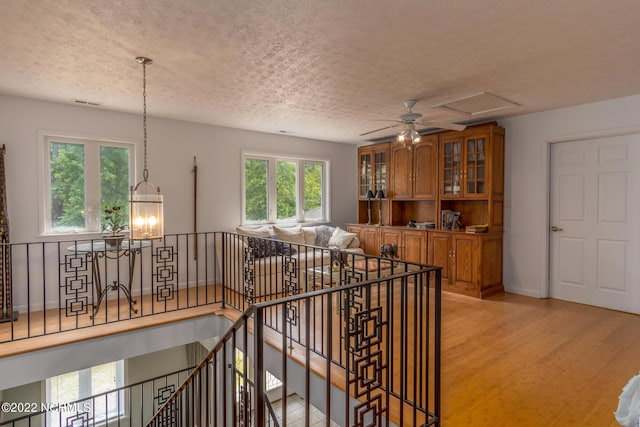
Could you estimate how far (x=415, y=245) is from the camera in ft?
19.2

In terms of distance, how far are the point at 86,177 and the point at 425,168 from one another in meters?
5.07

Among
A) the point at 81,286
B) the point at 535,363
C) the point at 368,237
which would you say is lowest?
the point at 535,363

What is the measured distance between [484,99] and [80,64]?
4218 millimetres

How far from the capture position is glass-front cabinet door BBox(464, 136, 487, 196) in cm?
522

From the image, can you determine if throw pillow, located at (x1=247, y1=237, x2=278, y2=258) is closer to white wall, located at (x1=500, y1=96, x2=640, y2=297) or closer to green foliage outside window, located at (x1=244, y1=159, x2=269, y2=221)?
green foliage outside window, located at (x1=244, y1=159, x2=269, y2=221)

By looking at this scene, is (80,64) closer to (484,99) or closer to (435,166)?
(484,99)

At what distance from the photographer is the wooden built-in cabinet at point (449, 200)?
16.9 ft

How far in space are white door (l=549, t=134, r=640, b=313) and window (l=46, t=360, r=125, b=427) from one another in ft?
21.7

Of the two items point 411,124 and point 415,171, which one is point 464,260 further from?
point 411,124

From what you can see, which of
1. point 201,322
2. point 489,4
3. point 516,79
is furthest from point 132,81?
point 516,79

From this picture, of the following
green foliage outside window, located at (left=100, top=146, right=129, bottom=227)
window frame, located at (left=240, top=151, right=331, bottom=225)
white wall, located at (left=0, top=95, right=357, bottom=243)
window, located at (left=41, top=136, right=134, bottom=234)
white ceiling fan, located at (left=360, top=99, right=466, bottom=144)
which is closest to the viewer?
white ceiling fan, located at (left=360, top=99, right=466, bottom=144)

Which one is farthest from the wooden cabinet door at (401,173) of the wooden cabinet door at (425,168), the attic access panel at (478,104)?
the attic access panel at (478,104)

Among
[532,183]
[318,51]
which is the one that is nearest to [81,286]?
[318,51]

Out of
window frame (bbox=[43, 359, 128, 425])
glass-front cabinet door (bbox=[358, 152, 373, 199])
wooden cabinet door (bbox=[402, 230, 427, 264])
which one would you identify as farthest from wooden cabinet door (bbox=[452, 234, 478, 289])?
window frame (bbox=[43, 359, 128, 425])
